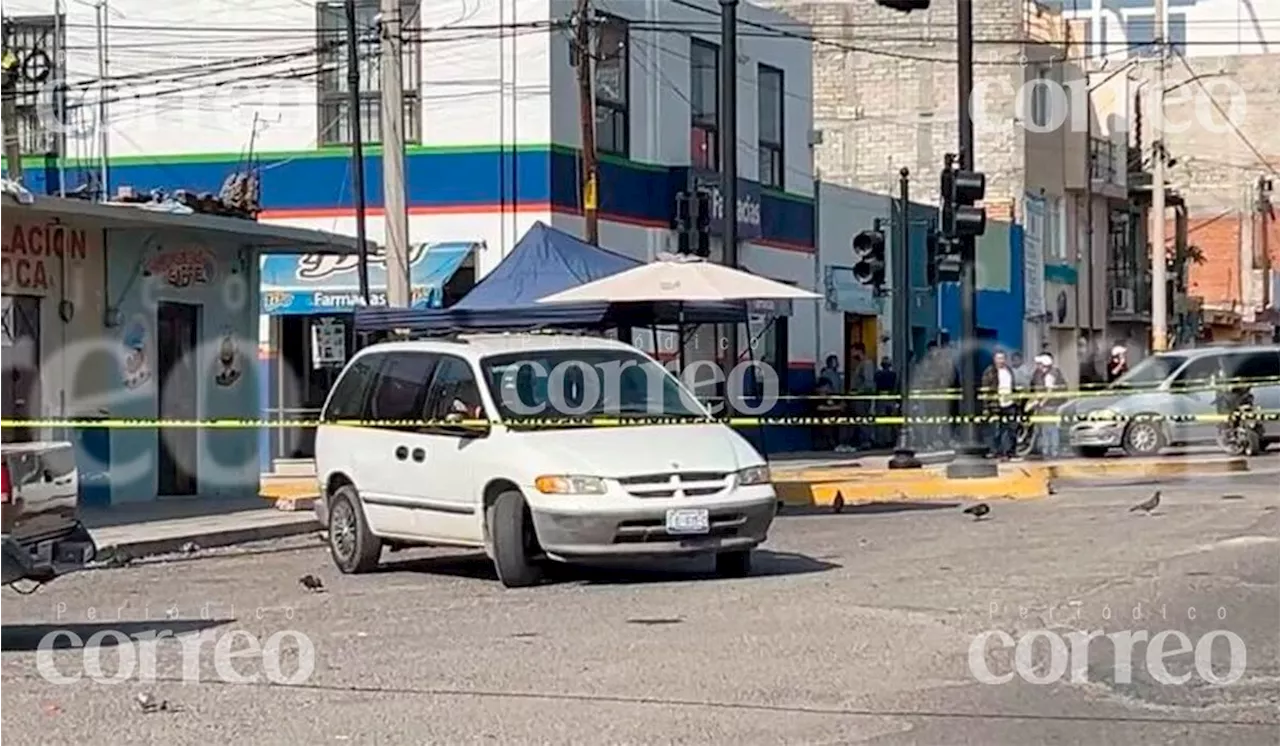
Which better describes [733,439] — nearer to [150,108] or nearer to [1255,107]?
[150,108]

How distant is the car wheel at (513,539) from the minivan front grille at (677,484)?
0.79 metres

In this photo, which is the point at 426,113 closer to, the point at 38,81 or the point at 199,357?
the point at 38,81

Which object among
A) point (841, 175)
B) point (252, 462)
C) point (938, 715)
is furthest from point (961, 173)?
point (841, 175)

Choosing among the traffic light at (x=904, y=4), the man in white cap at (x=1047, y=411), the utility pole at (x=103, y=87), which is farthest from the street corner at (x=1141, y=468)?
the utility pole at (x=103, y=87)

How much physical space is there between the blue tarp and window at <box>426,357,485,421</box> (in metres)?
6.07

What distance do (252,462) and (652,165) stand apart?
1081 cm

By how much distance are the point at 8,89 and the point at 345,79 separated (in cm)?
483

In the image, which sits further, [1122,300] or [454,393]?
[1122,300]

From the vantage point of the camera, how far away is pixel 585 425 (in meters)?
15.0

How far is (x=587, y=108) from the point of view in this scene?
29.3m

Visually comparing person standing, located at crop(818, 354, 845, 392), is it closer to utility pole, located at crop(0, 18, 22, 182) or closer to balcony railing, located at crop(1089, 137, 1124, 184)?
utility pole, located at crop(0, 18, 22, 182)

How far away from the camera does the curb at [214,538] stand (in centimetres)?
1834

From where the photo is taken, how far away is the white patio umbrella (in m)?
20.5

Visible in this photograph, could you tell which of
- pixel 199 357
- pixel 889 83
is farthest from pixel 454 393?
pixel 889 83
